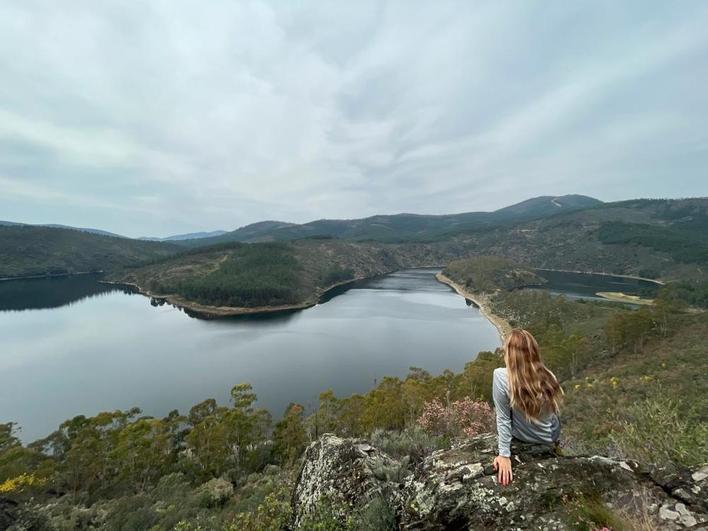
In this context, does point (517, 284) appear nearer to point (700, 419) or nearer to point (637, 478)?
point (700, 419)

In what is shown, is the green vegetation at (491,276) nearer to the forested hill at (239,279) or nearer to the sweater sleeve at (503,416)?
the forested hill at (239,279)

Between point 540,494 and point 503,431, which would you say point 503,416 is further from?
point 540,494

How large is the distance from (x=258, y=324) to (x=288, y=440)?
7230cm

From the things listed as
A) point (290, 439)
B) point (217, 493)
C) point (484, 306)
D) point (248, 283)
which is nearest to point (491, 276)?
point (484, 306)

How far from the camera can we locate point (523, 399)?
4219 mm

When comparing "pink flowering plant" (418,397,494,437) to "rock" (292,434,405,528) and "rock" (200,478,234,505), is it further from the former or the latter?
"rock" (200,478,234,505)

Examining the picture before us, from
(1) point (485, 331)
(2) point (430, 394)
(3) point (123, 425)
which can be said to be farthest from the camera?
(1) point (485, 331)

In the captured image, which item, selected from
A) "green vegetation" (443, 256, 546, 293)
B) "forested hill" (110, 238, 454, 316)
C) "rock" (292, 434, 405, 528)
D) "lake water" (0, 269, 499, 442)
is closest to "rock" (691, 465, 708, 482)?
"rock" (292, 434, 405, 528)

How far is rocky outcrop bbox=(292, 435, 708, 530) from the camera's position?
361cm

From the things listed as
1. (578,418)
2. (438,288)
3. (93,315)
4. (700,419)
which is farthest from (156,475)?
(438,288)

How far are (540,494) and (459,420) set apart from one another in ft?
43.4

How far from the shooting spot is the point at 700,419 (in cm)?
1582

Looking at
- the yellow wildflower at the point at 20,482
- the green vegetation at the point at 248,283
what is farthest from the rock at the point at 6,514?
the green vegetation at the point at 248,283

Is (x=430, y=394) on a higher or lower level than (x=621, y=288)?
higher
